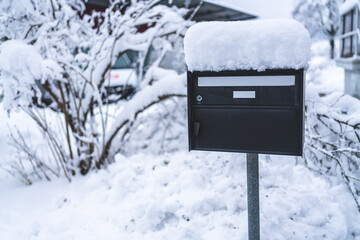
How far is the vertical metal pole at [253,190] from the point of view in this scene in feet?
5.29

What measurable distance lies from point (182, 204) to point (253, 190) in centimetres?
102

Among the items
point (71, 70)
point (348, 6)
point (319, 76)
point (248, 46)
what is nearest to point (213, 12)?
point (319, 76)

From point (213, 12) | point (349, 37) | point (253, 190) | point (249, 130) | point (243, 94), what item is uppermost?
point (213, 12)

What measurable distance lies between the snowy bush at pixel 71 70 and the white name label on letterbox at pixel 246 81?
174 centimetres

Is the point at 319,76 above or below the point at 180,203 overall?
above

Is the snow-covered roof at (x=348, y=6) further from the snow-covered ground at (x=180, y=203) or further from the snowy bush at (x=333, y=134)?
the snow-covered ground at (x=180, y=203)

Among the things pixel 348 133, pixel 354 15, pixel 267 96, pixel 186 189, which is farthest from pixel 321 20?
pixel 267 96

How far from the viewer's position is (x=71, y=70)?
11.0 feet

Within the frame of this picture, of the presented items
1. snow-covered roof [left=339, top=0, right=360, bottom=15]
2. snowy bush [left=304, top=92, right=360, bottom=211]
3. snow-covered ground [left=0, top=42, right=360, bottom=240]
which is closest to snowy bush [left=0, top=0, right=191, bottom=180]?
snow-covered ground [left=0, top=42, right=360, bottom=240]

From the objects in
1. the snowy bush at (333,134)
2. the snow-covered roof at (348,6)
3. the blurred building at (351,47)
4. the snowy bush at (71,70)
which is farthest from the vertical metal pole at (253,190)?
the snow-covered roof at (348,6)

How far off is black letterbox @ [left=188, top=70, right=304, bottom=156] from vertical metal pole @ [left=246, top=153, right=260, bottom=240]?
130 mm

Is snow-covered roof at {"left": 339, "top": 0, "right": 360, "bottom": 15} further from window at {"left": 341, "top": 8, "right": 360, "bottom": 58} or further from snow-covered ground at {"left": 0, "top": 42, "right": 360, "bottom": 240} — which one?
snow-covered ground at {"left": 0, "top": 42, "right": 360, "bottom": 240}

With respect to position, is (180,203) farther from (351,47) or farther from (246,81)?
(351,47)

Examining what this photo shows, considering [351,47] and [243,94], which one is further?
[351,47]
